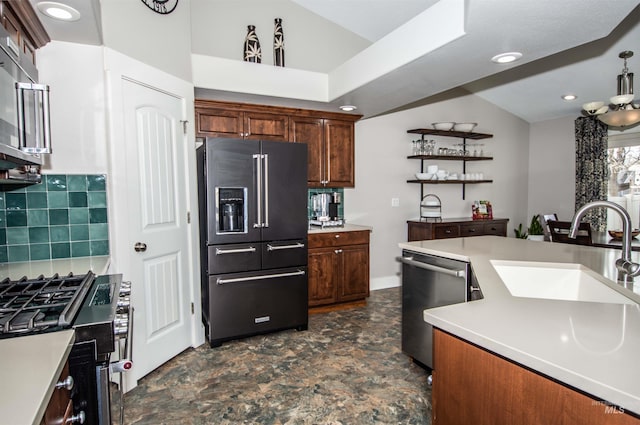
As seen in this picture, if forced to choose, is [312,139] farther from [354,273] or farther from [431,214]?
[431,214]

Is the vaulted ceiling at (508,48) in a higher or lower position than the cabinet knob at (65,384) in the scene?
higher

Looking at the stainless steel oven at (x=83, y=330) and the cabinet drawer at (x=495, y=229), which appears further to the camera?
the cabinet drawer at (x=495, y=229)

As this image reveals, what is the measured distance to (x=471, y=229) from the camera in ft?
16.0

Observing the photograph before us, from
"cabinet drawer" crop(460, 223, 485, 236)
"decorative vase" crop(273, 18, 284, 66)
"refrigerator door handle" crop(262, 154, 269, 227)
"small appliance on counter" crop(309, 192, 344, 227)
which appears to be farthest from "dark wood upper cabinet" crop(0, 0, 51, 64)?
"cabinet drawer" crop(460, 223, 485, 236)

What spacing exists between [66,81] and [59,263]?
1116 mm

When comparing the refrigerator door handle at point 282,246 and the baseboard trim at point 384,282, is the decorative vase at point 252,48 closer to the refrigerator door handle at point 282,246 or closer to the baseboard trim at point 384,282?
the refrigerator door handle at point 282,246

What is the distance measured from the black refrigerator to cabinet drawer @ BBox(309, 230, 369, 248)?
44 cm

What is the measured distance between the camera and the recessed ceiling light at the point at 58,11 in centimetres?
178

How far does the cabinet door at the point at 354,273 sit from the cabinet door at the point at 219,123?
1.68 meters

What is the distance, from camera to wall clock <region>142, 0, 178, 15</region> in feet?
8.45

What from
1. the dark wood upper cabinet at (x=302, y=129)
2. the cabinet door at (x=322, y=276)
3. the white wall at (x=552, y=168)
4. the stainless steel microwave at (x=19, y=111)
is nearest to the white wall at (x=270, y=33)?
the dark wood upper cabinet at (x=302, y=129)

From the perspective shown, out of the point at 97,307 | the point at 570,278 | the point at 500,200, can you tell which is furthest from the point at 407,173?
the point at 97,307

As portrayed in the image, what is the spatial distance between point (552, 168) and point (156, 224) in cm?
597

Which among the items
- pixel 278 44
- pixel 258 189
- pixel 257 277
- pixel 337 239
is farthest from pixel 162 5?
pixel 337 239
